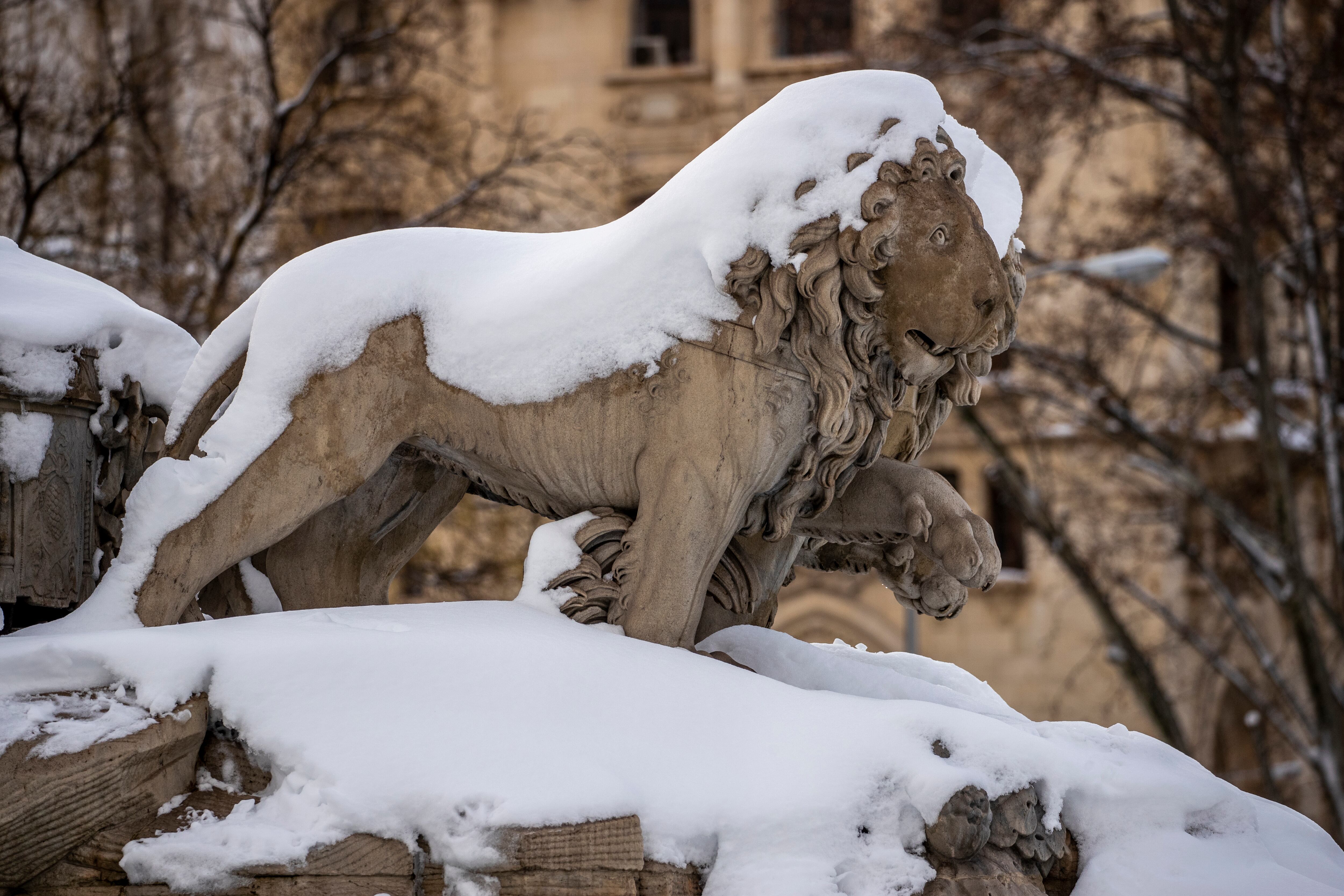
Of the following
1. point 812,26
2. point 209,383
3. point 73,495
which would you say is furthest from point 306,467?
point 812,26

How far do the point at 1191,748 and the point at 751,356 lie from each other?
13292 mm

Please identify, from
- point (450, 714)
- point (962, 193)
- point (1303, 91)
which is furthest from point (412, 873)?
point (1303, 91)

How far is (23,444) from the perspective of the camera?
3951 mm

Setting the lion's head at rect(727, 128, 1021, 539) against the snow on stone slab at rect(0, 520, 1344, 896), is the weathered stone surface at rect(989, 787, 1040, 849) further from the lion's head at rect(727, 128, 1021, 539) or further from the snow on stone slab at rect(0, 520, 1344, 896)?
the lion's head at rect(727, 128, 1021, 539)

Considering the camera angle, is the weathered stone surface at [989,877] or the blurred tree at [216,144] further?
the blurred tree at [216,144]

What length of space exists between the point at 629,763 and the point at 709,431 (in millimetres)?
829

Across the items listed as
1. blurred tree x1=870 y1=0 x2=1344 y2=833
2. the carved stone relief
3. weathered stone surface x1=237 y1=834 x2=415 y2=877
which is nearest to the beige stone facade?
blurred tree x1=870 y1=0 x2=1344 y2=833

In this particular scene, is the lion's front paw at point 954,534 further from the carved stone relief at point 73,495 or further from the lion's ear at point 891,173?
the carved stone relief at point 73,495

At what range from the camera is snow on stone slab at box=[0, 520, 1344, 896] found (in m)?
3.20

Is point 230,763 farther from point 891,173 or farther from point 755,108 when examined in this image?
point 755,108

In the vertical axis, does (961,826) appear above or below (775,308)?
below

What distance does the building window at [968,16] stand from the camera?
13.4 m

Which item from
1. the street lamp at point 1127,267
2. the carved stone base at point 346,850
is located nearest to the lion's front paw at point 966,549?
the carved stone base at point 346,850

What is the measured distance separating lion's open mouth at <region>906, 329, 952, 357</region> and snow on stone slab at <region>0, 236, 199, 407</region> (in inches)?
74.9
